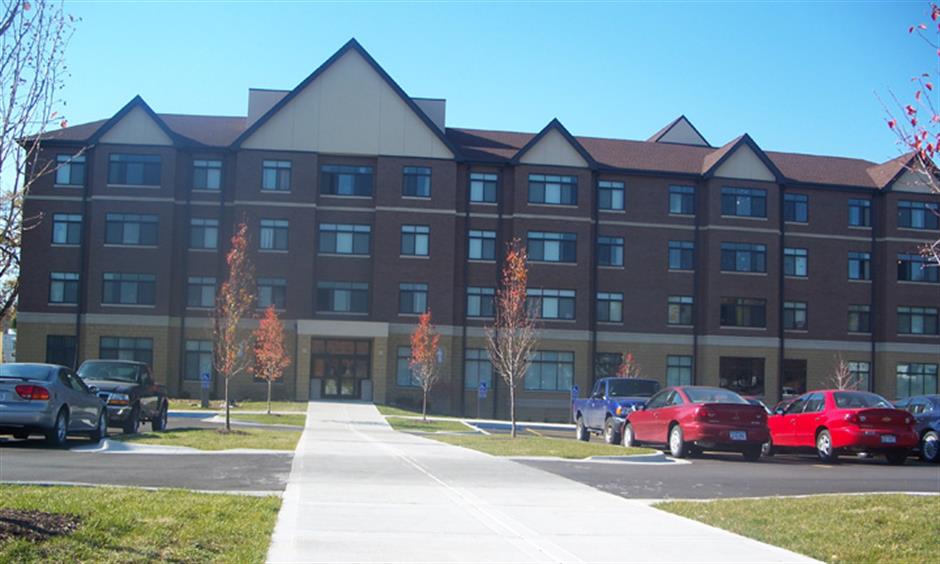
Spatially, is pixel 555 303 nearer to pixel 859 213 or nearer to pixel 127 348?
pixel 859 213

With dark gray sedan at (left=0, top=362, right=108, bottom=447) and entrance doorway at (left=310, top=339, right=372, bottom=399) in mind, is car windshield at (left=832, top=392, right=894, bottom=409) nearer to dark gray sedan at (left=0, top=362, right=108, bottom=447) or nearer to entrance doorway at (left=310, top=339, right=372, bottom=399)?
dark gray sedan at (left=0, top=362, right=108, bottom=447)

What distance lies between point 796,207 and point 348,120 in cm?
2298

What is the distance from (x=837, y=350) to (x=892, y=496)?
131ft

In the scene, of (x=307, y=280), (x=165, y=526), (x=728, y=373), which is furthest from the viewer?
(x=728, y=373)

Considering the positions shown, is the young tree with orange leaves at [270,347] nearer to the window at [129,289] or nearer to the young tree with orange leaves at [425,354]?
the young tree with orange leaves at [425,354]

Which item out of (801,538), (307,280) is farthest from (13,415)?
(307,280)

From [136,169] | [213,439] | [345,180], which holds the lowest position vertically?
[213,439]

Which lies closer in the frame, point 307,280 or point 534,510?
point 534,510

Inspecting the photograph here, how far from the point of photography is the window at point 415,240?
154ft

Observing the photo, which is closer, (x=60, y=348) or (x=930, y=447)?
(x=930, y=447)

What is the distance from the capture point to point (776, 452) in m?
26.0

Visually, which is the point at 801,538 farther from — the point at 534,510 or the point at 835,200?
the point at 835,200

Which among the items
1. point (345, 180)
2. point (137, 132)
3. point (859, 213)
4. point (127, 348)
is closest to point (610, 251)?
point (345, 180)

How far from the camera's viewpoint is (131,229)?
4641 centimetres
